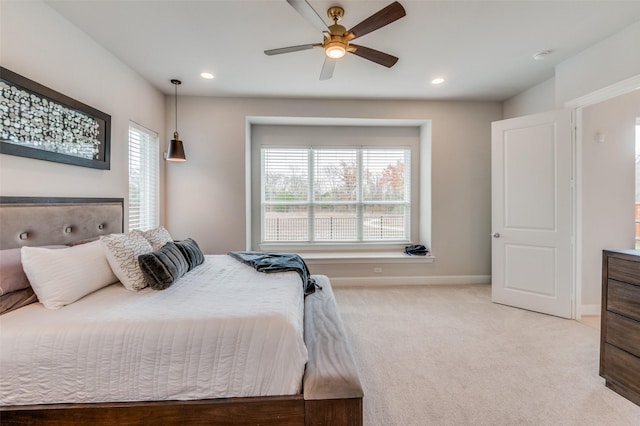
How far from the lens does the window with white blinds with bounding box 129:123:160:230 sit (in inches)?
127

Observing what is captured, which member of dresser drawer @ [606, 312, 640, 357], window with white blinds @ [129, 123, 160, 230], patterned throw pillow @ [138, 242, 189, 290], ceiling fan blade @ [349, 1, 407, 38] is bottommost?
dresser drawer @ [606, 312, 640, 357]

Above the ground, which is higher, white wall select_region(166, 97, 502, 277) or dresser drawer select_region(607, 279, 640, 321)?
white wall select_region(166, 97, 502, 277)

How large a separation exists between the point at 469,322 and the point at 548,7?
2.92 meters

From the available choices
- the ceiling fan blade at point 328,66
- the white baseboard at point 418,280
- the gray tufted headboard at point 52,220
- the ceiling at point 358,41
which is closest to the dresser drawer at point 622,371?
the white baseboard at point 418,280

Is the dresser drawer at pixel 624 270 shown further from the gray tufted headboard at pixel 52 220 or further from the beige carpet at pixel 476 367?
the gray tufted headboard at pixel 52 220

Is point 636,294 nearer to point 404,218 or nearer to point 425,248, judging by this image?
point 425,248

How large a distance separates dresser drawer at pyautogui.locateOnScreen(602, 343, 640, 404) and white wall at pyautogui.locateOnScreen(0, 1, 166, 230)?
426 cm

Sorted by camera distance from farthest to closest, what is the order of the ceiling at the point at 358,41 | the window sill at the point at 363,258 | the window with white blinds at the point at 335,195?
1. the window with white blinds at the point at 335,195
2. the window sill at the point at 363,258
3. the ceiling at the point at 358,41

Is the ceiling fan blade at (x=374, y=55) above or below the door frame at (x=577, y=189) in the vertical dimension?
above

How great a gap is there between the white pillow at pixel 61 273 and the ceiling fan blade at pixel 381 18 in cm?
247

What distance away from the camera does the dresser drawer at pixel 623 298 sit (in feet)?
5.69

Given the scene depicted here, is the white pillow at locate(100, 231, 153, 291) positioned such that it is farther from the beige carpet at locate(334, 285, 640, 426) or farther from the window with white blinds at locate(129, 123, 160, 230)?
the beige carpet at locate(334, 285, 640, 426)

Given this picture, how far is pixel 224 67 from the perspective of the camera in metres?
3.06

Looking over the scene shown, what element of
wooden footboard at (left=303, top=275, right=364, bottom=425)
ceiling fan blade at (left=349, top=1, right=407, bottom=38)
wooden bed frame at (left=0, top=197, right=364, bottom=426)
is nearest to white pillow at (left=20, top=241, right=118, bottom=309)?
wooden bed frame at (left=0, top=197, right=364, bottom=426)
